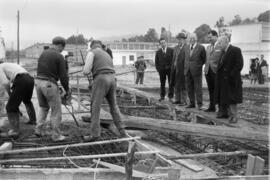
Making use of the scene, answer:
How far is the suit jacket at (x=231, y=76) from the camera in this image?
6.85m

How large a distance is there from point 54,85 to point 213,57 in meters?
2.76

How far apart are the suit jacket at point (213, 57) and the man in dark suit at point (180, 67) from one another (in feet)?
1.70

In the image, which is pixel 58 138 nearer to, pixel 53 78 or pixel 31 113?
pixel 53 78

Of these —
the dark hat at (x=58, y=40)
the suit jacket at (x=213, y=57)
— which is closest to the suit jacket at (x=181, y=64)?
the suit jacket at (x=213, y=57)

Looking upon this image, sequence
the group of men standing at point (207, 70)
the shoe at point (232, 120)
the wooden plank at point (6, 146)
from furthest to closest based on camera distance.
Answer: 1. the shoe at point (232, 120)
2. the group of men standing at point (207, 70)
3. the wooden plank at point (6, 146)

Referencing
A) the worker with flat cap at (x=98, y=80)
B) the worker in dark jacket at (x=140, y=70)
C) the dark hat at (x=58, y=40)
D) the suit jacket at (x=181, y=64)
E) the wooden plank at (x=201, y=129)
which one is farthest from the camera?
the worker in dark jacket at (x=140, y=70)

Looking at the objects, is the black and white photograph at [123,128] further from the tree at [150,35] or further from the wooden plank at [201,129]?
the tree at [150,35]

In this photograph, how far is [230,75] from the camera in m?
6.91

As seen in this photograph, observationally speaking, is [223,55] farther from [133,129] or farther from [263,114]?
[263,114]

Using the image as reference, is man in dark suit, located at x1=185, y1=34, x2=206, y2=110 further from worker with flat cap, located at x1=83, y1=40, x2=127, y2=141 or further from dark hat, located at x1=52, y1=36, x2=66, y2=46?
dark hat, located at x1=52, y1=36, x2=66, y2=46

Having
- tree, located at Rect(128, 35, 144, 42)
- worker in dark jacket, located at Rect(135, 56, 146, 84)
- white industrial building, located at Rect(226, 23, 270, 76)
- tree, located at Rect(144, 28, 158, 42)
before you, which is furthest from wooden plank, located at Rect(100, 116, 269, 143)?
tree, located at Rect(144, 28, 158, 42)

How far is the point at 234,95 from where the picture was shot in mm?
6945

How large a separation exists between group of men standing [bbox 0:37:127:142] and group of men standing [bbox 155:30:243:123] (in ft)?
5.95

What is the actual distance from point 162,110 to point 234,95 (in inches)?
170
